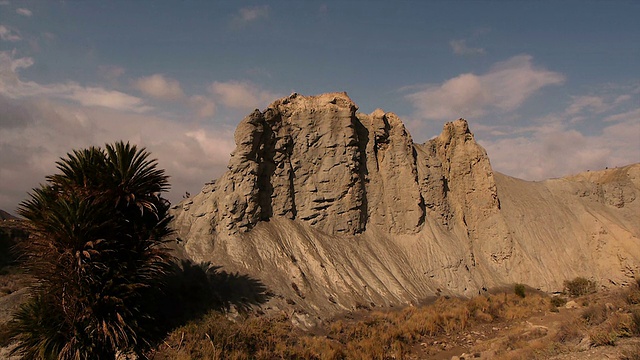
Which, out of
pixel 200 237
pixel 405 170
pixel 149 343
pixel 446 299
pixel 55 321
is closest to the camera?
pixel 55 321

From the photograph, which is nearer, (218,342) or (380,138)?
(218,342)

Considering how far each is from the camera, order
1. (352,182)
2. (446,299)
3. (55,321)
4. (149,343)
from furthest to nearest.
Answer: (352,182)
(446,299)
(149,343)
(55,321)

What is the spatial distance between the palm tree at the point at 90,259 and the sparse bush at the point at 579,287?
3802cm

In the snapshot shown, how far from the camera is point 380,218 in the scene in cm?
3806

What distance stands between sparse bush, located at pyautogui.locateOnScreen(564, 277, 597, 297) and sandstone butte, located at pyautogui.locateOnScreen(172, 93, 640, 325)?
110 centimetres

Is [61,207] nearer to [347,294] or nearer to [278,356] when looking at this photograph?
[278,356]

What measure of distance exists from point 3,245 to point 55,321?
2287 centimetres

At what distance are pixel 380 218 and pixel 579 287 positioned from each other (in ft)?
65.6

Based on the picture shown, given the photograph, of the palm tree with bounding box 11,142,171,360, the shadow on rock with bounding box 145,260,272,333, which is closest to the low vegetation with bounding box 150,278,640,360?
the shadow on rock with bounding box 145,260,272,333

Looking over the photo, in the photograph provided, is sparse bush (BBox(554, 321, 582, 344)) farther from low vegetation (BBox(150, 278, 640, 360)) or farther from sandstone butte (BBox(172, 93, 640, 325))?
sandstone butte (BBox(172, 93, 640, 325))

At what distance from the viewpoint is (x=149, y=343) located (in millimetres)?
14289

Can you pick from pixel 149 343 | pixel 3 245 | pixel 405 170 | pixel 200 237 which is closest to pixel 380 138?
pixel 405 170

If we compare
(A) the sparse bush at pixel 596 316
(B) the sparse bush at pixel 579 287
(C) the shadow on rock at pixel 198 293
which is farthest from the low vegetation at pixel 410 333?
(B) the sparse bush at pixel 579 287

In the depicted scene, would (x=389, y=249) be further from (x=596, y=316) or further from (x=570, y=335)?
(x=570, y=335)
